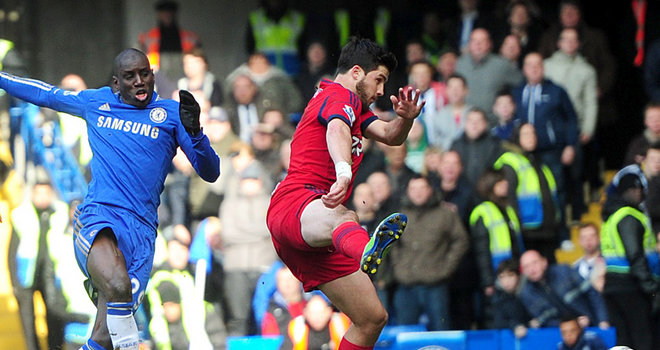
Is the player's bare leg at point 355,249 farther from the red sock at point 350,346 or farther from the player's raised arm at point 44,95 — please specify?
the player's raised arm at point 44,95

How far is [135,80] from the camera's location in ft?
25.3

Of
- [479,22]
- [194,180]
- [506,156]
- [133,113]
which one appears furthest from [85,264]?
[479,22]

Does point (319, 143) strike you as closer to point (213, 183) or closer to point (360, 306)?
→ point (360, 306)

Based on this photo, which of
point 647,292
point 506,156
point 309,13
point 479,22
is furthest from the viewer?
point 309,13

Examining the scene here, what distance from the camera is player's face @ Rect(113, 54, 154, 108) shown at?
301 inches

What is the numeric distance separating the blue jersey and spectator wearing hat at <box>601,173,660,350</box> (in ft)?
14.5

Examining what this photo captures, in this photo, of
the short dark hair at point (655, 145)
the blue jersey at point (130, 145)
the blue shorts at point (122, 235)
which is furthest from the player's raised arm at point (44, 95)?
the short dark hair at point (655, 145)

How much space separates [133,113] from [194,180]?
404 centimetres

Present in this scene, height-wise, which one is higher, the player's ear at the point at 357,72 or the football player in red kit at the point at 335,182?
the player's ear at the point at 357,72

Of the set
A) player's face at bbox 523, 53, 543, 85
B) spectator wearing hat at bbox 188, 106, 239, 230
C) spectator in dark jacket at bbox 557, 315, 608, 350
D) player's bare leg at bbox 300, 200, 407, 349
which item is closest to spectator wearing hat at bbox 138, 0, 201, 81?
spectator wearing hat at bbox 188, 106, 239, 230

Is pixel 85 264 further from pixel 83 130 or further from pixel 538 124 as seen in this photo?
pixel 538 124

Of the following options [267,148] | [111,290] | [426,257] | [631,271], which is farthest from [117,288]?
[631,271]

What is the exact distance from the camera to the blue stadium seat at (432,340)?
34.1 feet

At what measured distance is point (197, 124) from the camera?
749cm
